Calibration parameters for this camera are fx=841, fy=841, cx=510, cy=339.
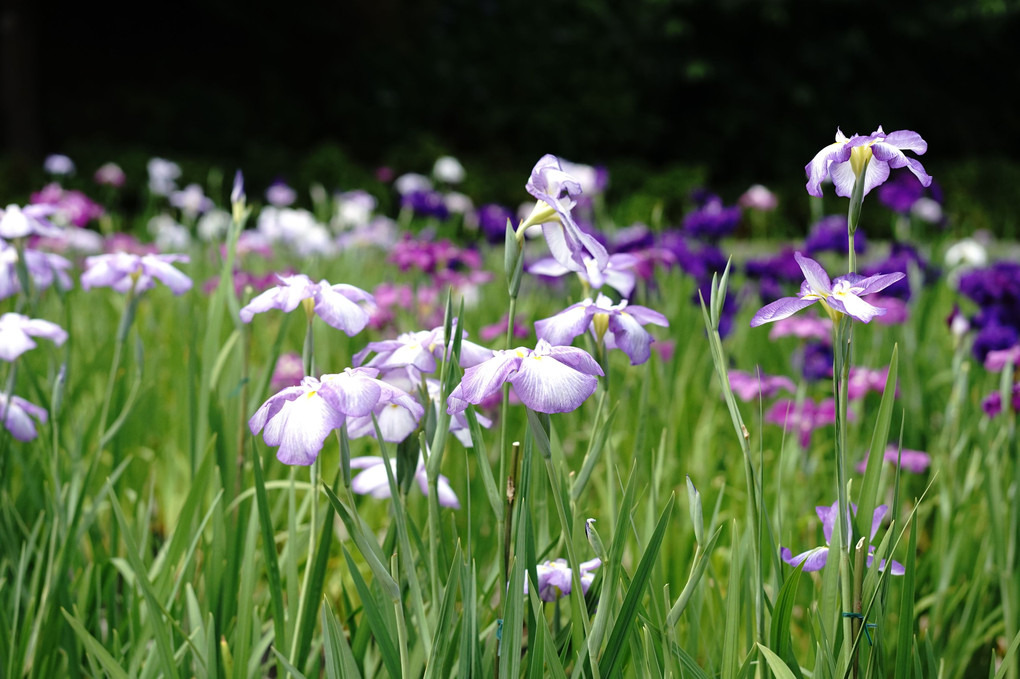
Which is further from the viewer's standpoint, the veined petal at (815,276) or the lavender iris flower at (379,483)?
the lavender iris flower at (379,483)

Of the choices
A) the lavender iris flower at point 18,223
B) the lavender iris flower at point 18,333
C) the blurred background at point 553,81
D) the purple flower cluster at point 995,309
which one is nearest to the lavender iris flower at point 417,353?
the lavender iris flower at point 18,333

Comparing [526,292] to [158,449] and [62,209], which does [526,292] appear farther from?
[158,449]

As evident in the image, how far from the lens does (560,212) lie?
2.26 feet

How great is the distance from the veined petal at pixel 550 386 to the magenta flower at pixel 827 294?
5.7 inches

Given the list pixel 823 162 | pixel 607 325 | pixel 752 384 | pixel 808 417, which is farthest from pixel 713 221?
pixel 823 162

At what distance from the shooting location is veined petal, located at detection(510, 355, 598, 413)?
64 centimetres

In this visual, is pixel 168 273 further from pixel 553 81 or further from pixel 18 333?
pixel 553 81

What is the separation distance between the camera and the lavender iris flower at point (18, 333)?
3.50ft

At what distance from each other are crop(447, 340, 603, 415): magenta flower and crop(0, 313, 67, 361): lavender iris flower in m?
0.70

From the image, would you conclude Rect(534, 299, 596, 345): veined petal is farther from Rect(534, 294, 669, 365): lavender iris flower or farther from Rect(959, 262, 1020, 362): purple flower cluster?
Rect(959, 262, 1020, 362): purple flower cluster

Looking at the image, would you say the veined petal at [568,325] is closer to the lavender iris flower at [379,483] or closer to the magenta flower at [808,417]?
the lavender iris flower at [379,483]

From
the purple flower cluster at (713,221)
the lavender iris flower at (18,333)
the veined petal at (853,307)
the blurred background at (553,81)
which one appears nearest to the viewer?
the veined petal at (853,307)

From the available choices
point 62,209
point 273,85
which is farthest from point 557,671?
point 273,85

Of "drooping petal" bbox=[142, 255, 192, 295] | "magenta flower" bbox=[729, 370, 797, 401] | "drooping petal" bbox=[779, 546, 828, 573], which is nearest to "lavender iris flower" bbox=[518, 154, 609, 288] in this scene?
"drooping petal" bbox=[779, 546, 828, 573]
